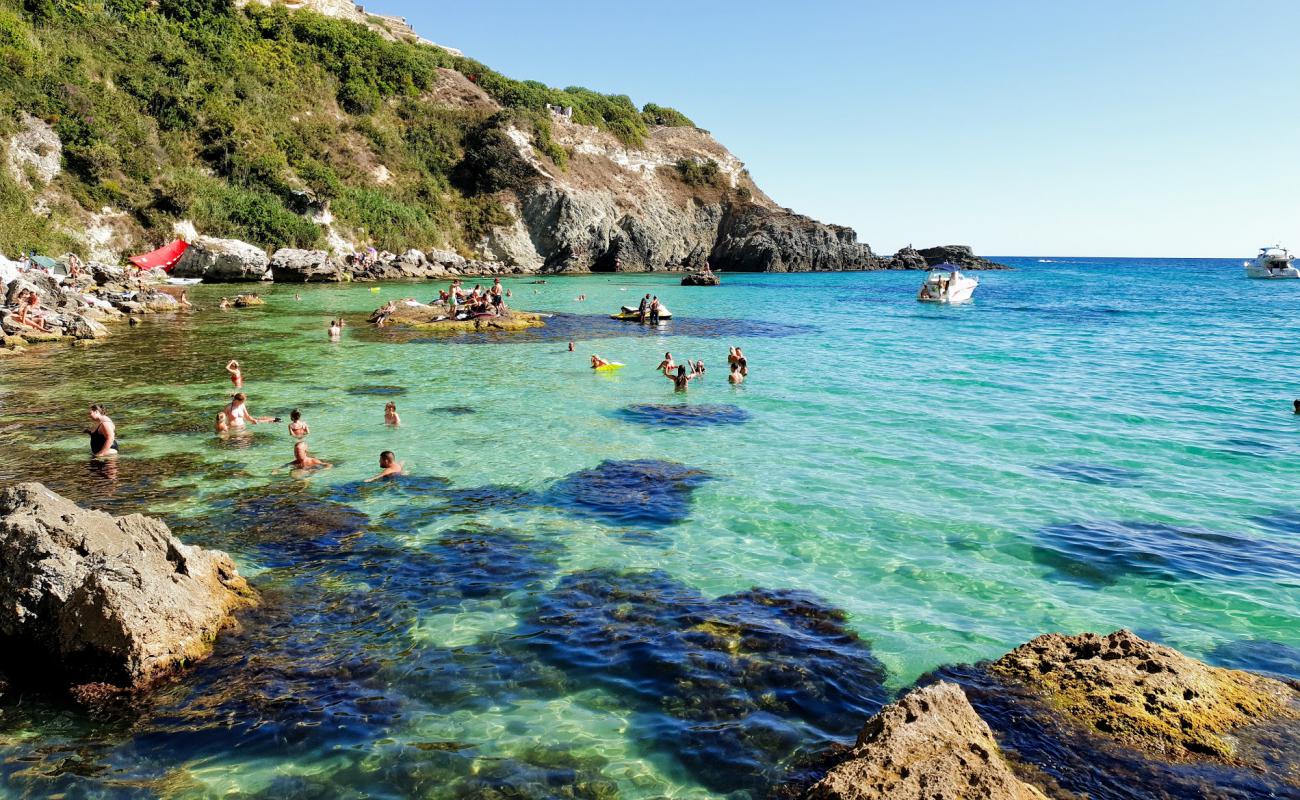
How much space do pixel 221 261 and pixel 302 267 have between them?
4.84 metres

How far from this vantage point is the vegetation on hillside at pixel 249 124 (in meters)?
46.2

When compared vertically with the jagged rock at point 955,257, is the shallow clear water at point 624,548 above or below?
below

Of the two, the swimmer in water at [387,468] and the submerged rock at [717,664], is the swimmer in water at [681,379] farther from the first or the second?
the submerged rock at [717,664]

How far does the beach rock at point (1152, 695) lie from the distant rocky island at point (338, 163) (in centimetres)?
4957

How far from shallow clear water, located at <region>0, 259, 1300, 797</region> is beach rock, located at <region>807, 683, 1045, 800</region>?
1.30 metres

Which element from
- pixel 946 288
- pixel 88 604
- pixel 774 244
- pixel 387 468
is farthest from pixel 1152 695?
pixel 774 244

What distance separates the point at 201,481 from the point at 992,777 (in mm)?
12180

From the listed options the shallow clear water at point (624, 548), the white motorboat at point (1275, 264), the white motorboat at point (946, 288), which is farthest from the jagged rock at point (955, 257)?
the shallow clear water at point (624, 548)

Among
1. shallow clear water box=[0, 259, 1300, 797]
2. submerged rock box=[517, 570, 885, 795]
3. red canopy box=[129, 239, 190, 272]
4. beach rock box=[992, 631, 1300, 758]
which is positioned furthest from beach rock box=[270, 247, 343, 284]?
beach rock box=[992, 631, 1300, 758]

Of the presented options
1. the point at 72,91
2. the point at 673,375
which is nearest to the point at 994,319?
the point at 673,375

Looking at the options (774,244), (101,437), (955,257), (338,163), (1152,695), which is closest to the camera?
(1152,695)

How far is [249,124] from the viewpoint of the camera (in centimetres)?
5800

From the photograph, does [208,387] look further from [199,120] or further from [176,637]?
[199,120]

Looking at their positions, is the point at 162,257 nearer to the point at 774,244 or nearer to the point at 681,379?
the point at 681,379
